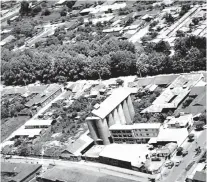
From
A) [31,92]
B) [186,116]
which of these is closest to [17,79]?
[31,92]

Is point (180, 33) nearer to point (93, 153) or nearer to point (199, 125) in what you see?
point (199, 125)

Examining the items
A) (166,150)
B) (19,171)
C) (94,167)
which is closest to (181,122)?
(166,150)

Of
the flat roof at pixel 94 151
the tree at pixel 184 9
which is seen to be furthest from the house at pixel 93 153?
the tree at pixel 184 9

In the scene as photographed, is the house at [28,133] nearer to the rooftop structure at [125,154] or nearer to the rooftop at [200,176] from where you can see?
the rooftop structure at [125,154]

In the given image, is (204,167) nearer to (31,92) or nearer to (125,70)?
(125,70)

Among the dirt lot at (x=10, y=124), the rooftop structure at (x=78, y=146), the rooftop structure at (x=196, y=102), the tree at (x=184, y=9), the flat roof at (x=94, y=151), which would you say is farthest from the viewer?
the tree at (x=184, y=9)

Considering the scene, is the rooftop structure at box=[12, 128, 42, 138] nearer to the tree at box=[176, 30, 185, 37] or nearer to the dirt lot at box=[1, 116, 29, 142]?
the dirt lot at box=[1, 116, 29, 142]
